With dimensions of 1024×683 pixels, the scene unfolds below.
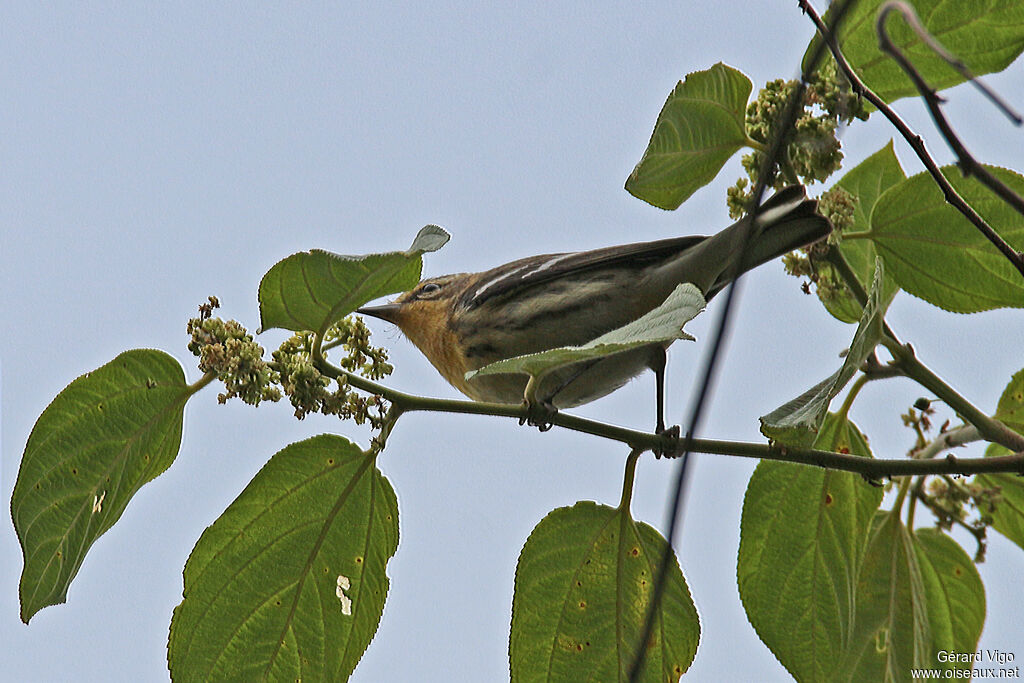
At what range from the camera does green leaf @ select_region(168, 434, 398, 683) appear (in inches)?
88.1

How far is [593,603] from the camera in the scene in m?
2.39

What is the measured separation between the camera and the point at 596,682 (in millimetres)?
2324

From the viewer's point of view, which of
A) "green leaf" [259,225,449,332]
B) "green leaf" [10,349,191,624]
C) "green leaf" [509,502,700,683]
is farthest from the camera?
"green leaf" [509,502,700,683]

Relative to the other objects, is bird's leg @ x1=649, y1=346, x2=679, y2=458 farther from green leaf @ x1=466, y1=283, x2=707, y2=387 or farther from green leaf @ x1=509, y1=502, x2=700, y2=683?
green leaf @ x1=466, y1=283, x2=707, y2=387

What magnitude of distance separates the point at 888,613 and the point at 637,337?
1451 mm

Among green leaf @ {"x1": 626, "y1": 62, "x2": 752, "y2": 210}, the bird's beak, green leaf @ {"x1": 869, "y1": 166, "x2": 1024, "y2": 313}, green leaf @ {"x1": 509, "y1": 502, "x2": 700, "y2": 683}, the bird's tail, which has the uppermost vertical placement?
the bird's beak

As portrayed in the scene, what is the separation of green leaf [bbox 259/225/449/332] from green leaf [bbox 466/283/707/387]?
1.20 feet

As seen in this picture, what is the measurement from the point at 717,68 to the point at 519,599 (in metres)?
1.30

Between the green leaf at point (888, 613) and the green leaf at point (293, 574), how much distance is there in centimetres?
119

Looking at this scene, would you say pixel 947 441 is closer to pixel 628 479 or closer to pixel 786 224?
pixel 786 224

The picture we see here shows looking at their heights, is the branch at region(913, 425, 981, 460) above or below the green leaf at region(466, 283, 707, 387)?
above

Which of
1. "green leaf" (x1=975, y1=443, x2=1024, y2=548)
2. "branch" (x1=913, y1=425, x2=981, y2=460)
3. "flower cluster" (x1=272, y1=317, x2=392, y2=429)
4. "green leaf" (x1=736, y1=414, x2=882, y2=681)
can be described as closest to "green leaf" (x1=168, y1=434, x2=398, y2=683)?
"flower cluster" (x1=272, y1=317, x2=392, y2=429)

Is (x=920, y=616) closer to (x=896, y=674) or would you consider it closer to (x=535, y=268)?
(x=896, y=674)

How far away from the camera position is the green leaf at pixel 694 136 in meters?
2.37
